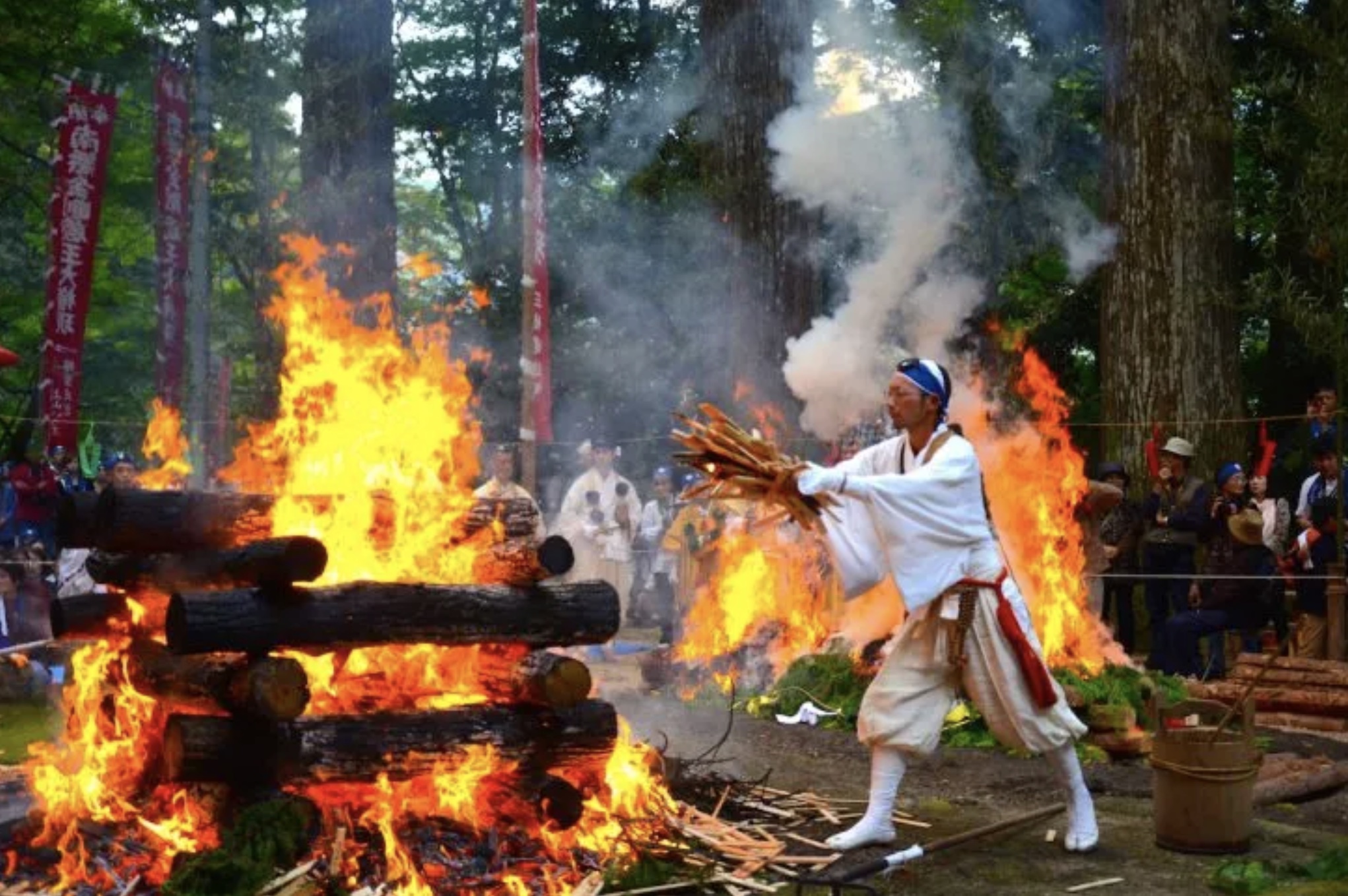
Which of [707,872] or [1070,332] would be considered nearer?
[707,872]

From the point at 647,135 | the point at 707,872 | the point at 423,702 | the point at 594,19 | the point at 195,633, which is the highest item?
the point at 594,19

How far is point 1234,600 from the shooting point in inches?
465

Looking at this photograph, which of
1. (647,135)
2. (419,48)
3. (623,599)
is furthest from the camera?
(419,48)

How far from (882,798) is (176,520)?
3.47m

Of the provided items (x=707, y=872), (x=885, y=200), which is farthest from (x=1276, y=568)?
(x=707, y=872)

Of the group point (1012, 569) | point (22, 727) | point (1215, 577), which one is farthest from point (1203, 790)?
point (22, 727)

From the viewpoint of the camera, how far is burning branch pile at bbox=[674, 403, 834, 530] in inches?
265

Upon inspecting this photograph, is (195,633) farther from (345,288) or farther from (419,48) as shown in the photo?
(419,48)

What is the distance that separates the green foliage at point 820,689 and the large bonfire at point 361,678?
3.31 meters

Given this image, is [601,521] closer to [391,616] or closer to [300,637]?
[391,616]

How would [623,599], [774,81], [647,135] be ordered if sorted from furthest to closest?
1. [647,135]
2. [623,599]
3. [774,81]

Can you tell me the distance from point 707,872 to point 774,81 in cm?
944

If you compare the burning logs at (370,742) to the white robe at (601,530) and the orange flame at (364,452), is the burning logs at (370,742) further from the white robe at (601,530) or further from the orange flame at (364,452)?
the white robe at (601,530)

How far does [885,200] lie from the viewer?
42.7 feet
